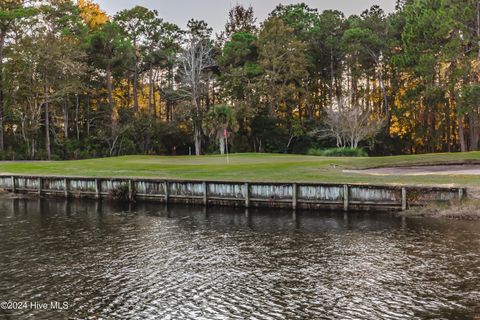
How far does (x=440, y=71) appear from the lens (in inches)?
2302

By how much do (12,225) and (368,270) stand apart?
1884 centimetres

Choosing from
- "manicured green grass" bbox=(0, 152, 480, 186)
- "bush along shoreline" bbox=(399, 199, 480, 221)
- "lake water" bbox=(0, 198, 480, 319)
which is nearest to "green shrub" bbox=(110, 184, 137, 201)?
"manicured green grass" bbox=(0, 152, 480, 186)

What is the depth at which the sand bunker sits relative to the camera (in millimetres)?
31025

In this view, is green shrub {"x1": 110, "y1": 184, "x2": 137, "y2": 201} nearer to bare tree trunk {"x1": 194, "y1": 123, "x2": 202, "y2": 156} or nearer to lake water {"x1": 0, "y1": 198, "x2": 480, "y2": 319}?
lake water {"x1": 0, "y1": 198, "x2": 480, "y2": 319}

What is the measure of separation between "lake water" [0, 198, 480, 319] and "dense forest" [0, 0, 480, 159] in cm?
4109

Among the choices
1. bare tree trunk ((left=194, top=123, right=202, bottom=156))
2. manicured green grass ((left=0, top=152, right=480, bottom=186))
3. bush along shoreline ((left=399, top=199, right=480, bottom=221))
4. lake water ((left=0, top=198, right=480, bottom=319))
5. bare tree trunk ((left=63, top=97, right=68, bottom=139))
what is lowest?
lake water ((left=0, top=198, right=480, bottom=319))

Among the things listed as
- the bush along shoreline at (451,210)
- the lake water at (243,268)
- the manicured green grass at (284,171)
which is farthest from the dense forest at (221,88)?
the lake water at (243,268)

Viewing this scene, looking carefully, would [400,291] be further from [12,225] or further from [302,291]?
[12,225]

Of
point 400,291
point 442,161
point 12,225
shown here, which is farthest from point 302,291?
point 442,161

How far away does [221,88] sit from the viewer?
78.6 meters

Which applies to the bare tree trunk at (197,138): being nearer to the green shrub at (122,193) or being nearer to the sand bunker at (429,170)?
the green shrub at (122,193)

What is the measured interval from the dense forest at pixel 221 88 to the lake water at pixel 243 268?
4109 cm

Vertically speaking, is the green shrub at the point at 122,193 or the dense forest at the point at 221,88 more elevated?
the dense forest at the point at 221,88

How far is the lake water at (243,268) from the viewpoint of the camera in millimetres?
12109
